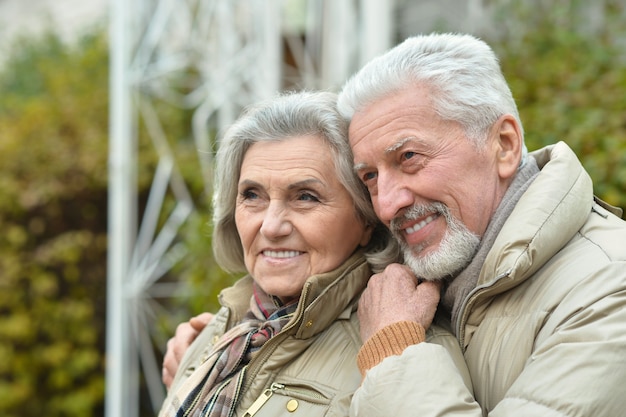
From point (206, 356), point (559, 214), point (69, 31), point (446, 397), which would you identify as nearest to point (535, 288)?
point (559, 214)

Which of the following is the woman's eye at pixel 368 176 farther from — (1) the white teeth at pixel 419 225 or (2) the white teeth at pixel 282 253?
(2) the white teeth at pixel 282 253

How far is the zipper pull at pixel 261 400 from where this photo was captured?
1986 mm

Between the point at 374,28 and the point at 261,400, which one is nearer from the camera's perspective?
the point at 261,400

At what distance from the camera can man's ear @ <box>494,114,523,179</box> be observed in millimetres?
1965

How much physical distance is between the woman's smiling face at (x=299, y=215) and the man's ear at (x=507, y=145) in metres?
0.45

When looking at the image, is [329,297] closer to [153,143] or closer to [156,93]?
[156,93]

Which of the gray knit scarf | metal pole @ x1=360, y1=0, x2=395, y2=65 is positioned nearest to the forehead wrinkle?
the gray knit scarf

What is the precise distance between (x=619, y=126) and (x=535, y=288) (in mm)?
2685

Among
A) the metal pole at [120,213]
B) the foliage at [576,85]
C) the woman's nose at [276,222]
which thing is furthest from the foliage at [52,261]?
the woman's nose at [276,222]

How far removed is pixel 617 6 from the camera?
7.00 m

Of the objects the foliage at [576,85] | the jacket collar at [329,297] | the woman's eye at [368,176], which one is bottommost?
the foliage at [576,85]

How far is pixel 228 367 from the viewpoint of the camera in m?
2.15

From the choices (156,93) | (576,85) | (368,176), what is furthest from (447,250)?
(156,93)

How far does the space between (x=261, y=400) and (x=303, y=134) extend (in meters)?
0.76
